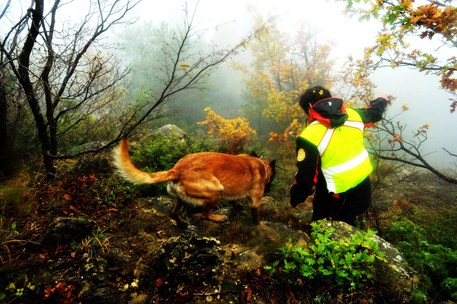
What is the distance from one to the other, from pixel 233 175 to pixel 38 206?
3044mm

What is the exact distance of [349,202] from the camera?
3.03 metres

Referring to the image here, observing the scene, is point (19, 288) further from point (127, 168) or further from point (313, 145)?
point (313, 145)

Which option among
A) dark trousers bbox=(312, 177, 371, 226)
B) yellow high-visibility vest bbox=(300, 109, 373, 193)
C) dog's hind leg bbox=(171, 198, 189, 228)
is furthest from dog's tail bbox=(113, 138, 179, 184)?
dark trousers bbox=(312, 177, 371, 226)

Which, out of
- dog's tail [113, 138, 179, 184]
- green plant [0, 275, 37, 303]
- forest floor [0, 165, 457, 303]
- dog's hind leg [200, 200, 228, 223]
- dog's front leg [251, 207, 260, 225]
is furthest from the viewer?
dog's front leg [251, 207, 260, 225]

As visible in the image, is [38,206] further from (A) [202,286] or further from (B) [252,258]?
(B) [252,258]

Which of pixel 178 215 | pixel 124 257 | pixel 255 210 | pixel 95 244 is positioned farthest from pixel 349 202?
pixel 95 244

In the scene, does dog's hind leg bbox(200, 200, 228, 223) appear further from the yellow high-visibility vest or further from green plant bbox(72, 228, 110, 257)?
the yellow high-visibility vest

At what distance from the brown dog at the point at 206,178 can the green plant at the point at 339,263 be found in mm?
1727

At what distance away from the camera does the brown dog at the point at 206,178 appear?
328 centimetres

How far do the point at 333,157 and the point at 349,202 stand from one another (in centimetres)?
76

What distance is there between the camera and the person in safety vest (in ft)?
8.87

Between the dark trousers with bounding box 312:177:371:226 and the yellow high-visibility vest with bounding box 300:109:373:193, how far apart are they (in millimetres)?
145

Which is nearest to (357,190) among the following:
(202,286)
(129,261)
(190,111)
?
(202,286)

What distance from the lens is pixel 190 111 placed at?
811 inches
